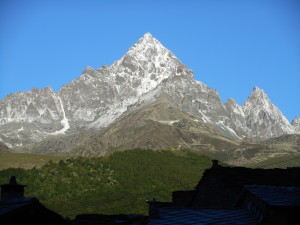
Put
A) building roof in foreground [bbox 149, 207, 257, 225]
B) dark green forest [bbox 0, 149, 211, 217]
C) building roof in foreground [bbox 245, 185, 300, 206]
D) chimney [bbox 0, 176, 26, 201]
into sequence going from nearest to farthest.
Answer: building roof in foreground [bbox 245, 185, 300, 206] → building roof in foreground [bbox 149, 207, 257, 225] → chimney [bbox 0, 176, 26, 201] → dark green forest [bbox 0, 149, 211, 217]

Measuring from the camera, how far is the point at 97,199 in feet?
368

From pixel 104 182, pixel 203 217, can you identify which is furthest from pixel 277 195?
pixel 104 182

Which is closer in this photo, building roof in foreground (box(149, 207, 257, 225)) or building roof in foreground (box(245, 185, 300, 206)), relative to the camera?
building roof in foreground (box(245, 185, 300, 206))

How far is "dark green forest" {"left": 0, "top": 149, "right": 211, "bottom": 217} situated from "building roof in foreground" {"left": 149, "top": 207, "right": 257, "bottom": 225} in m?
69.4

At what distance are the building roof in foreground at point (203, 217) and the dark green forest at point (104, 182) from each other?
228 feet

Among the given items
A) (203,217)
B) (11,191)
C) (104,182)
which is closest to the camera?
(203,217)

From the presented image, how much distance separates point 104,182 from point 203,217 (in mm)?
106035

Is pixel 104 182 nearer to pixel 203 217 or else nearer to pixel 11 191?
pixel 11 191

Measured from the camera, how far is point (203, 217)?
2141 centimetres

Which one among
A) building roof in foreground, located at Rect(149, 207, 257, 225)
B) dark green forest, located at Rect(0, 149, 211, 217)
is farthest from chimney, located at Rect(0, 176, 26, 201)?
dark green forest, located at Rect(0, 149, 211, 217)

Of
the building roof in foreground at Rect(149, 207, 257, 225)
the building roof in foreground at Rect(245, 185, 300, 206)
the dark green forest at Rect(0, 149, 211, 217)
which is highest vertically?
the dark green forest at Rect(0, 149, 211, 217)

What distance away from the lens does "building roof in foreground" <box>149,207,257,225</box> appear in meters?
A: 20.7

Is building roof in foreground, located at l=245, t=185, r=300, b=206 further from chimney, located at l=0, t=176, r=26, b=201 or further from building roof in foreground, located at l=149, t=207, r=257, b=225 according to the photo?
chimney, located at l=0, t=176, r=26, b=201

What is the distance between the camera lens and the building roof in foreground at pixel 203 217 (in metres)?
20.7
